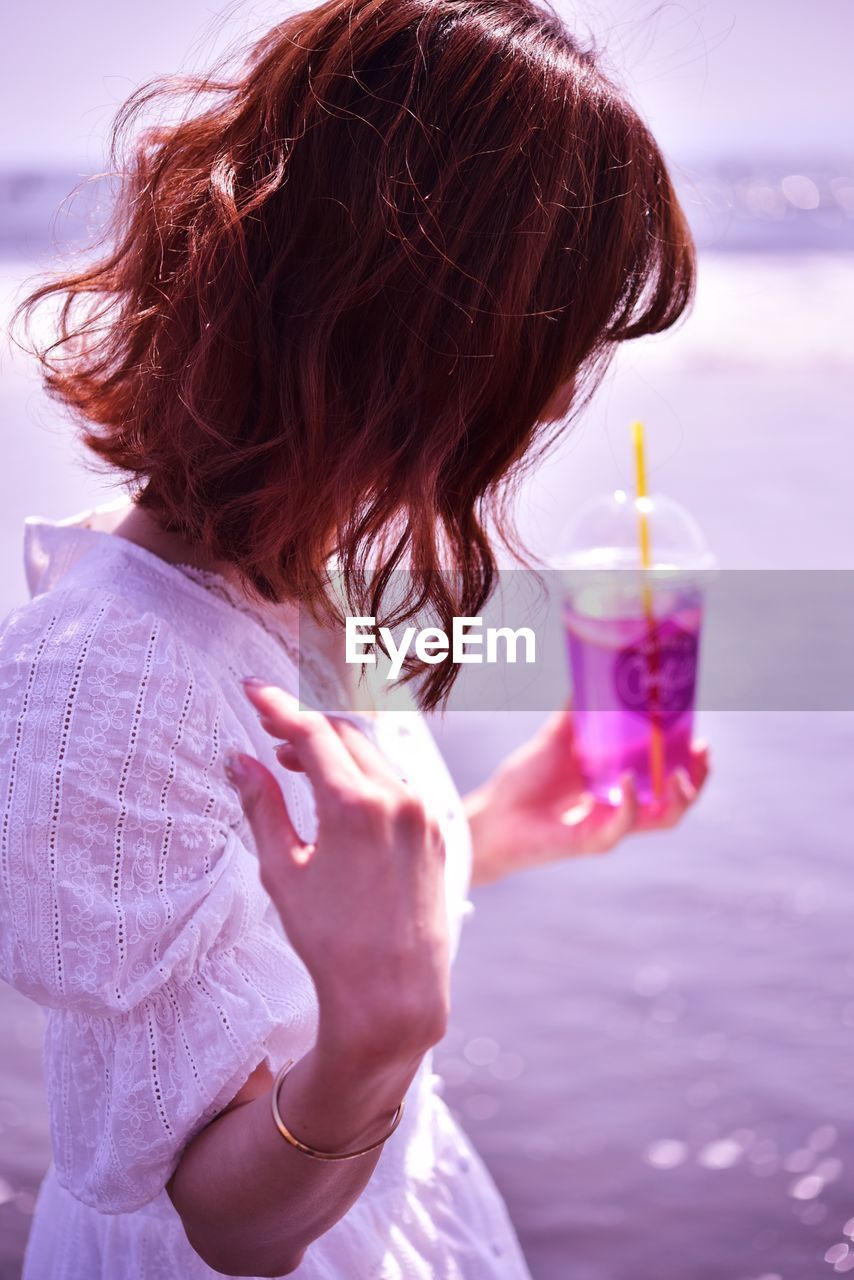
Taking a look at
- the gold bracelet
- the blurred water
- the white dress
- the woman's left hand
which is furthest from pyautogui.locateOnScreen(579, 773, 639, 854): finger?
the gold bracelet

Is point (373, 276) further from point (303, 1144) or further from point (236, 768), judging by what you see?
point (303, 1144)

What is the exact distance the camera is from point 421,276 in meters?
0.73

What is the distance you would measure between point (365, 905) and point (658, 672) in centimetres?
57

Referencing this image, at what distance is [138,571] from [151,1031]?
28 centimetres

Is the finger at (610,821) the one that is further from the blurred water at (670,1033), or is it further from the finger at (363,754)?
the finger at (363,754)

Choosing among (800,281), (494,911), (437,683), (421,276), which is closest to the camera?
(421,276)

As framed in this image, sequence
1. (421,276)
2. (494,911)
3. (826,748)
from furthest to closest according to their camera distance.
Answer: (826,748) < (494,911) < (421,276)

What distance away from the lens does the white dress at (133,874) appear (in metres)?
0.66

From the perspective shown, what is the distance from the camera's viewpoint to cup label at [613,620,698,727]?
3.46 ft

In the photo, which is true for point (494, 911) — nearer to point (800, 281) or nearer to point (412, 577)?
point (412, 577)

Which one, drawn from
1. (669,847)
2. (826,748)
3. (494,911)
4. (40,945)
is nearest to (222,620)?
(40,945)

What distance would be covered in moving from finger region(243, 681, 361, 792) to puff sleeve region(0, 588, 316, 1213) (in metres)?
0.10

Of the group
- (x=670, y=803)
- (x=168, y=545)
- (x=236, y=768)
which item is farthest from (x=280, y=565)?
(x=670, y=803)

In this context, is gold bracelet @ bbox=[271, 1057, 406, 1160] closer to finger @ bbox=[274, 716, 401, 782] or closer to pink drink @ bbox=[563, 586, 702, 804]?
finger @ bbox=[274, 716, 401, 782]
